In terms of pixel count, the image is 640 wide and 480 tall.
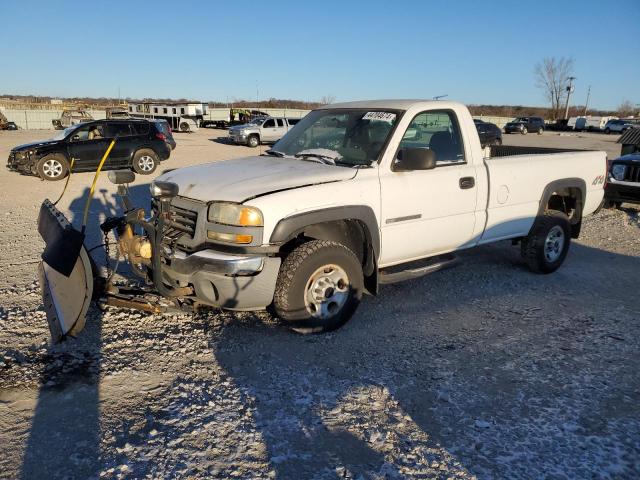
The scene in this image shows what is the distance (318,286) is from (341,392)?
3.28 feet

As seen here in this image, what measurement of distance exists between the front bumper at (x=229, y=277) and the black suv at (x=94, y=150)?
11.9 m

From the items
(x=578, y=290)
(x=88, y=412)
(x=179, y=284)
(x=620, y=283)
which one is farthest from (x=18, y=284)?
(x=620, y=283)

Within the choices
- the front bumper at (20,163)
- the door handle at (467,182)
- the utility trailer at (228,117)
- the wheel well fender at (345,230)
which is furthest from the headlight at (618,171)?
the utility trailer at (228,117)

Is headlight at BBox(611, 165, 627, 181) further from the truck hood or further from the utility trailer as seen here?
the utility trailer

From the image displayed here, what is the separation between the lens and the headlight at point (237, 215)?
368 centimetres

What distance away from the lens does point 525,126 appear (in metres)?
48.4

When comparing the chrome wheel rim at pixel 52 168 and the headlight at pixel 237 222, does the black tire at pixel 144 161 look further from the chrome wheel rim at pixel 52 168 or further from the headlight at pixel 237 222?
the headlight at pixel 237 222

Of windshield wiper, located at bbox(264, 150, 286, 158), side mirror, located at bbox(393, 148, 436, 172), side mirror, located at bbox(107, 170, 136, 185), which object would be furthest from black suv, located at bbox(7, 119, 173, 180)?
side mirror, located at bbox(393, 148, 436, 172)

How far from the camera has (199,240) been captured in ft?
12.7

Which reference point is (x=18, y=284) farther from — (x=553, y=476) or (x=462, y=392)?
(x=553, y=476)

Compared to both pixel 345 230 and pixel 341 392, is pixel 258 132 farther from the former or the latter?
pixel 341 392

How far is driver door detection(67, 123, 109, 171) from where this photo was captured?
14328 millimetres

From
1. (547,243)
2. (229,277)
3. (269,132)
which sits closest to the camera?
(229,277)

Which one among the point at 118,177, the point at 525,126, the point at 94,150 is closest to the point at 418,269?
the point at 118,177
